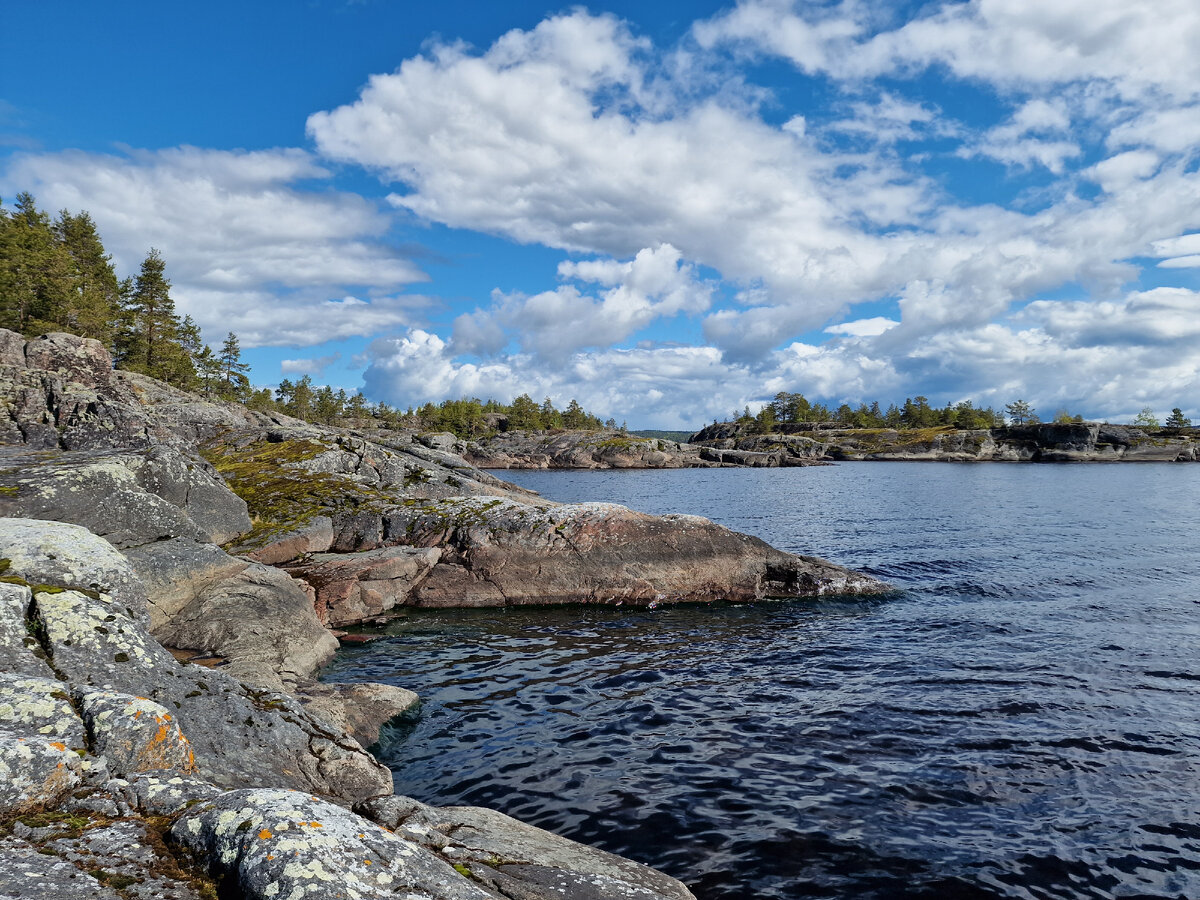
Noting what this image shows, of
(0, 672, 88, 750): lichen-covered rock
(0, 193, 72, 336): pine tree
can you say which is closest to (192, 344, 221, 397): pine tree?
(0, 193, 72, 336): pine tree

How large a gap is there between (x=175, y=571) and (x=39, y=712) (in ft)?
41.0

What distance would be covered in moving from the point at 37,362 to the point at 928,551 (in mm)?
49174

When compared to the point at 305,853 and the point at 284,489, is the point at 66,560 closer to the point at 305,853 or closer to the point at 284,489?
the point at 305,853

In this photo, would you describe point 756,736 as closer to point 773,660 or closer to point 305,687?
point 773,660

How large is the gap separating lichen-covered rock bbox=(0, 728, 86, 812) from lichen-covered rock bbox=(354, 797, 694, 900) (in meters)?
3.01

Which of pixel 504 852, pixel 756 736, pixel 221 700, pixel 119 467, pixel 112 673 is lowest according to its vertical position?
A: pixel 756 736

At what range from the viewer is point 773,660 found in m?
19.0

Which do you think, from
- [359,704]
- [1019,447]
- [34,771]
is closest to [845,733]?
[359,704]

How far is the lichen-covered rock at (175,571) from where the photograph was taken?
54.6ft

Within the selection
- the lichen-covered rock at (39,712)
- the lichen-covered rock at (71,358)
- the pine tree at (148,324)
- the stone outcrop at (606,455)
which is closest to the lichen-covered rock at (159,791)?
the lichen-covered rock at (39,712)

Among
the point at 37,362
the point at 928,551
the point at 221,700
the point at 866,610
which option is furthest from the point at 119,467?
the point at 928,551

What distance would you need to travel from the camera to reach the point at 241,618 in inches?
659

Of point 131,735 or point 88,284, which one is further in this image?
point 88,284

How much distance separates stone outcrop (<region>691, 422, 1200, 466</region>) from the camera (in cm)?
15675
